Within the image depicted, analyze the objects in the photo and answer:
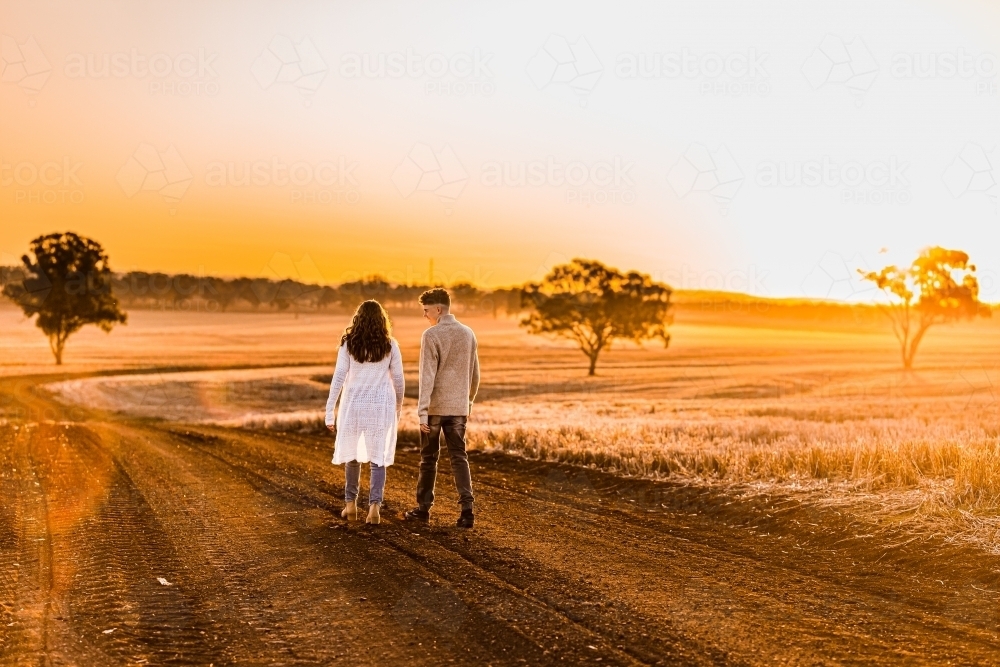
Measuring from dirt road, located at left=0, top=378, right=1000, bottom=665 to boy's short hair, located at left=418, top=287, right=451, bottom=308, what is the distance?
2.43 metres

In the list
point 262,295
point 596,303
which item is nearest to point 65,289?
point 596,303

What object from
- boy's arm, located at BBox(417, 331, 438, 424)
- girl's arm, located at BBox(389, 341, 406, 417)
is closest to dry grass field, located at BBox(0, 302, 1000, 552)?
boy's arm, located at BBox(417, 331, 438, 424)

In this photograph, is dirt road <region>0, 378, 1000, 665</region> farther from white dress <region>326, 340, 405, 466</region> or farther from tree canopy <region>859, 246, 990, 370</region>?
tree canopy <region>859, 246, 990, 370</region>

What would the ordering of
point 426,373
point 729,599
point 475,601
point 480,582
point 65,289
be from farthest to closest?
point 65,289 → point 426,373 → point 480,582 → point 729,599 → point 475,601

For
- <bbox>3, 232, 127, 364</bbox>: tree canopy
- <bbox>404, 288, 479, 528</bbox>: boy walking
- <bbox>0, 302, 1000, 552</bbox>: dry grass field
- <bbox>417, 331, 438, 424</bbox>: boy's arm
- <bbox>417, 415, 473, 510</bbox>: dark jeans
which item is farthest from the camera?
<bbox>3, 232, 127, 364</bbox>: tree canopy

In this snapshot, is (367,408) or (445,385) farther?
(367,408)

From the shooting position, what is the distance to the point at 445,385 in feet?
32.1

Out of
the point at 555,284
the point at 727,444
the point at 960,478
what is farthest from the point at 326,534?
the point at 555,284

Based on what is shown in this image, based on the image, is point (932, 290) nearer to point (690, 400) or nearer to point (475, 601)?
point (690, 400)

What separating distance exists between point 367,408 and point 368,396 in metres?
0.13

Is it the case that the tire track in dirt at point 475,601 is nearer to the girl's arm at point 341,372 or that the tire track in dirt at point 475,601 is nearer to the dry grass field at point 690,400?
the girl's arm at point 341,372

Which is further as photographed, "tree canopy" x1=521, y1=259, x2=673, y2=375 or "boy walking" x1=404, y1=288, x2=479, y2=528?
"tree canopy" x1=521, y1=259, x2=673, y2=375

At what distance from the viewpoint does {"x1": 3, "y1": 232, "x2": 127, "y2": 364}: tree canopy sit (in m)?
67.5

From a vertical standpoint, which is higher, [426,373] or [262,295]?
[262,295]
